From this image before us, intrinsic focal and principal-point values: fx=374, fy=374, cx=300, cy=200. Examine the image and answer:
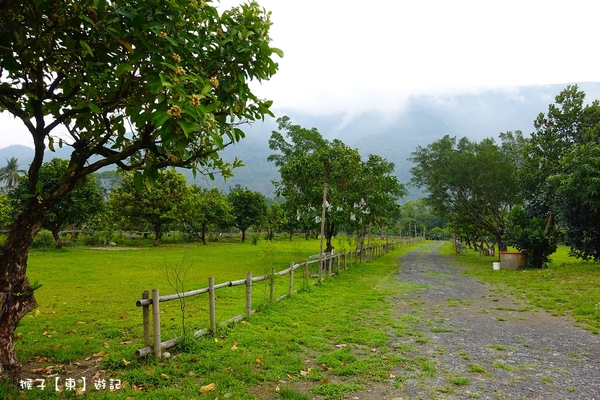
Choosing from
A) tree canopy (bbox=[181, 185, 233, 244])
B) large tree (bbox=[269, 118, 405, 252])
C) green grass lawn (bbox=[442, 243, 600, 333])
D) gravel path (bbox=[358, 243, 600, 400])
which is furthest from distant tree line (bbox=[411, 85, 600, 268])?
tree canopy (bbox=[181, 185, 233, 244])

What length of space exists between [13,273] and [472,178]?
2603 cm

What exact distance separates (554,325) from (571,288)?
222 inches

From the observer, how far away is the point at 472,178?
25406 millimetres

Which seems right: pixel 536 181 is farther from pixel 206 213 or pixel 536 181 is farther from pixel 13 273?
pixel 206 213

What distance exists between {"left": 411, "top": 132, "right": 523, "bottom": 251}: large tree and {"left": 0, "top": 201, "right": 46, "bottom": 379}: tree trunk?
82.8ft

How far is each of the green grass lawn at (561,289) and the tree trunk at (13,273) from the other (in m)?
9.68

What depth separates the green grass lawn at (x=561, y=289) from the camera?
9.14 metres

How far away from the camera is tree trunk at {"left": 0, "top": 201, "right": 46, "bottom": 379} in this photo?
13.7 ft

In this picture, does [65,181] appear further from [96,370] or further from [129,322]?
[129,322]

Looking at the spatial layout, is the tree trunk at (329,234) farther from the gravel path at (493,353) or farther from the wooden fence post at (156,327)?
the wooden fence post at (156,327)

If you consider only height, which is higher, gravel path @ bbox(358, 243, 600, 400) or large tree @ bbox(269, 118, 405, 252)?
large tree @ bbox(269, 118, 405, 252)

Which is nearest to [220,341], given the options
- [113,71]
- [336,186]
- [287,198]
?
[113,71]

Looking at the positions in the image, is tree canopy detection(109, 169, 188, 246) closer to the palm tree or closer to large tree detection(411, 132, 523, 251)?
large tree detection(411, 132, 523, 251)

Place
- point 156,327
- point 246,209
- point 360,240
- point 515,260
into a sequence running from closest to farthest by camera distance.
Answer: point 156,327 < point 515,260 < point 360,240 < point 246,209
